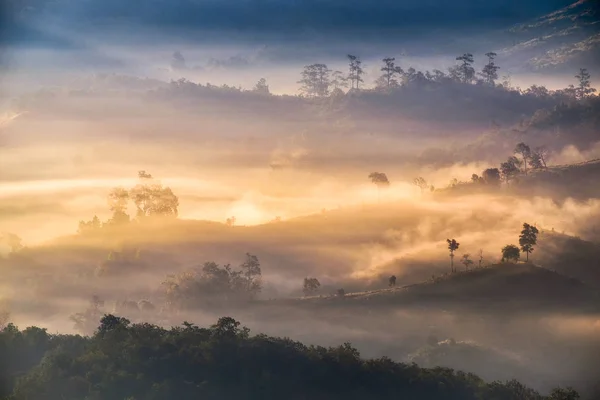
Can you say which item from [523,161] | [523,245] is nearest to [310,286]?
[523,245]

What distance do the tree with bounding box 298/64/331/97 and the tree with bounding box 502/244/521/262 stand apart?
364 inches

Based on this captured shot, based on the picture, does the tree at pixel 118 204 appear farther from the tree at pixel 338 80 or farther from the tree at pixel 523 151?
the tree at pixel 523 151

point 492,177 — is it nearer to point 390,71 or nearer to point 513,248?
point 513,248

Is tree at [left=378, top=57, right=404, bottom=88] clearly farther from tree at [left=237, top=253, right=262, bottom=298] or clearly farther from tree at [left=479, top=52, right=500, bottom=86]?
tree at [left=237, top=253, right=262, bottom=298]

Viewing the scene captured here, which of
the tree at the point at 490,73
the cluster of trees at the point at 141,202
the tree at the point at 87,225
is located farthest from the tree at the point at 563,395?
the tree at the point at 87,225

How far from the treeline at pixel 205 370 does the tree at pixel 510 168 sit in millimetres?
9281

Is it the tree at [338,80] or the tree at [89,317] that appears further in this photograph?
the tree at [338,80]

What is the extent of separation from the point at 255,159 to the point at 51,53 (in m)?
8.49

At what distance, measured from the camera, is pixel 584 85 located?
38.1 meters

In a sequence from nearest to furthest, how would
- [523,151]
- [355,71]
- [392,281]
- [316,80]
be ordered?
[392,281], [316,80], [523,151], [355,71]

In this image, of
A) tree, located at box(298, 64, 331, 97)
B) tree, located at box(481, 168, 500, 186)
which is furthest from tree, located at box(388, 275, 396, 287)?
tree, located at box(298, 64, 331, 97)

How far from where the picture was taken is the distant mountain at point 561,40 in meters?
37.8

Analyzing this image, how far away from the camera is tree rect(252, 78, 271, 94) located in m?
38.6

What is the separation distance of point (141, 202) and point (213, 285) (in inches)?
160
